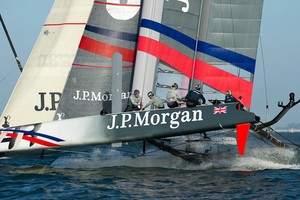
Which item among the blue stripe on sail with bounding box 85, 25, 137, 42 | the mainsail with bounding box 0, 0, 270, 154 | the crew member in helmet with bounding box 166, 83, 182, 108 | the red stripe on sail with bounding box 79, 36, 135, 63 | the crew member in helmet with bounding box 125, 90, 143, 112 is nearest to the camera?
the crew member in helmet with bounding box 166, 83, 182, 108

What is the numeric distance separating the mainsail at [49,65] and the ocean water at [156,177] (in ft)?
3.95

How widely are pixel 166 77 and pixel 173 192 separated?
4373 mm

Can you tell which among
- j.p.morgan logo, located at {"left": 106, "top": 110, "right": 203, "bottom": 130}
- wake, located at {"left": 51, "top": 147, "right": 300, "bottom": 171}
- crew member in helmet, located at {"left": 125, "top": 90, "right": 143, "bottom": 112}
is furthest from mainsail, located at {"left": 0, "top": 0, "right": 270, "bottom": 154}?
j.p.morgan logo, located at {"left": 106, "top": 110, "right": 203, "bottom": 130}

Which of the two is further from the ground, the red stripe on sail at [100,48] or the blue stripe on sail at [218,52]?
the blue stripe on sail at [218,52]

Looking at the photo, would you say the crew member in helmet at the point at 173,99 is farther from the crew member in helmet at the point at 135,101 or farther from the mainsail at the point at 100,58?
the mainsail at the point at 100,58

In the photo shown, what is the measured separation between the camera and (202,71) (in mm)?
14609

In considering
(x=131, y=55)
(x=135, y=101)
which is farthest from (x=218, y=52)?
(x=135, y=101)

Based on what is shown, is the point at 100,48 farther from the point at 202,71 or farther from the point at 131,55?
the point at 202,71

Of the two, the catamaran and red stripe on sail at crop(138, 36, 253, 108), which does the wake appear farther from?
red stripe on sail at crop(138, 36, 253, 108)

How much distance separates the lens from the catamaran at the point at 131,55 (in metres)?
13.6

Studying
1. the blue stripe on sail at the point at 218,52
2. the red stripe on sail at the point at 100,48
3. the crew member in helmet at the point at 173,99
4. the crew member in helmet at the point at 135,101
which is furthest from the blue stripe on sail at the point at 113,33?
the crew member in helmet at the point at 173,99

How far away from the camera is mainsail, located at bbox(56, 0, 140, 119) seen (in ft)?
44.3

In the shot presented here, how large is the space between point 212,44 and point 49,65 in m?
3.59

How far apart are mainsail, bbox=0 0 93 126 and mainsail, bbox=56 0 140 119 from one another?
37 cm
